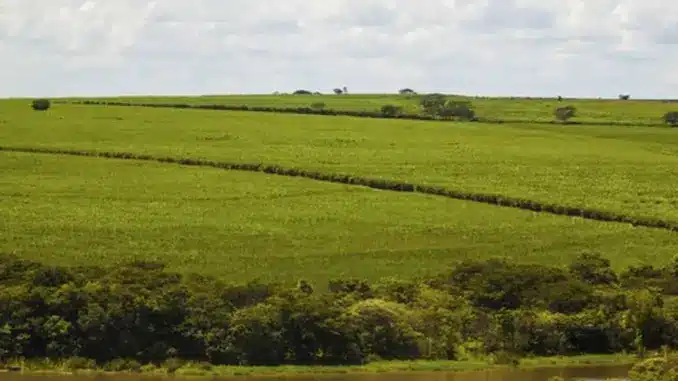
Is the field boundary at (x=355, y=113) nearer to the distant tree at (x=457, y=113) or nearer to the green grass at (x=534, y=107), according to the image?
the distant tree at (x=457, y=113)

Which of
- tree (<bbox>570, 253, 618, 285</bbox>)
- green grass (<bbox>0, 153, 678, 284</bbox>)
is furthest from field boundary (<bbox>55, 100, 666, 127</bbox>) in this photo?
tree (<bbox>570, 253, 618, 285</bbox>)

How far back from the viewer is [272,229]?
6588cm

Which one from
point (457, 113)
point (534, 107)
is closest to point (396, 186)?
point (457, 113)

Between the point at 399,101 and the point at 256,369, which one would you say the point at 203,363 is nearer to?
the point at 256,369

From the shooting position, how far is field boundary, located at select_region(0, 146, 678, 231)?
71.1 meters

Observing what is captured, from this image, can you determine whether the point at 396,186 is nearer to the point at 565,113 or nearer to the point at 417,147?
the point at 417,147

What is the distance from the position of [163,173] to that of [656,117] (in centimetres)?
7177

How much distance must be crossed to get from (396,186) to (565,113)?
59.7 m

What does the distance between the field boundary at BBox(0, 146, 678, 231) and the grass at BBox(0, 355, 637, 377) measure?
24044 millimetres

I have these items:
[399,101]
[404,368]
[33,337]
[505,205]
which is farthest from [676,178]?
[399,101]

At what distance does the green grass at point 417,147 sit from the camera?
262ft

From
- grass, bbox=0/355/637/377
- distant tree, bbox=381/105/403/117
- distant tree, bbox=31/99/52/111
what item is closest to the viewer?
grass, bbox=0/355/637/377

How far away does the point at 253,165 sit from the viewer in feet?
276

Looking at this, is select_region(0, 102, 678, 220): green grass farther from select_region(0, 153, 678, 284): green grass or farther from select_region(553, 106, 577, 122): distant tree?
select_region(553, 106, 577, 122): distant tree
